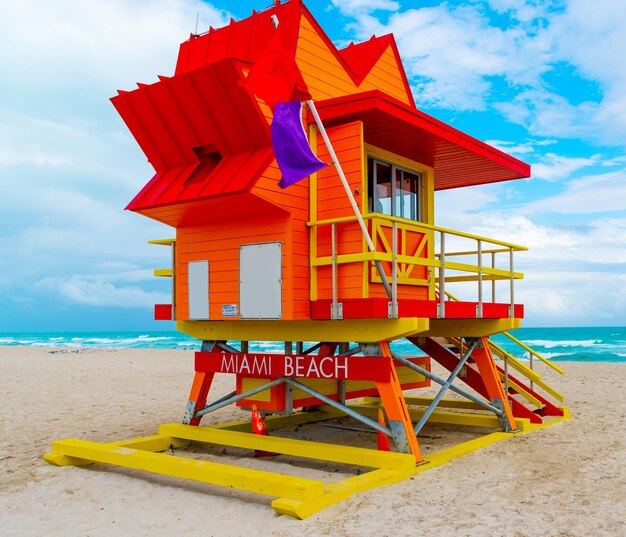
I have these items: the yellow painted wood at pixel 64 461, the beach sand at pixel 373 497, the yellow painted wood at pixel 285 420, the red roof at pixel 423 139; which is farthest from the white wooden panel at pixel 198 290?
the red roof at pixel 423 139

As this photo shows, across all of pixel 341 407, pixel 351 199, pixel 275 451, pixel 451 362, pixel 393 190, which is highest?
pixel 393 190

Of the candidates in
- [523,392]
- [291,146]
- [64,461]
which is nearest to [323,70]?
[291,146]

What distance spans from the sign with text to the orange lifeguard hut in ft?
0.07

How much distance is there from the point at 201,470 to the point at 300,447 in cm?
155

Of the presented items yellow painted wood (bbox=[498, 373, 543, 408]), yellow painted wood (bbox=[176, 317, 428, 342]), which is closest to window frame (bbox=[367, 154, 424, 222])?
yellow painted wood (bbox=[176, 317, 428, 342])

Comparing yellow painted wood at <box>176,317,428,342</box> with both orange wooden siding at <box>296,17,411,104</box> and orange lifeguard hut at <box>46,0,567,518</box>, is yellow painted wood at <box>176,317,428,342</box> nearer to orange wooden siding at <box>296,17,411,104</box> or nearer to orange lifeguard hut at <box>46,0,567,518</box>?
orange lifeguard hut at <box>46,0,567,518</box>

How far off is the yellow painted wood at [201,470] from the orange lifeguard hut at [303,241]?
0.11 ft

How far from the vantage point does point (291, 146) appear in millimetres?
→ 8672

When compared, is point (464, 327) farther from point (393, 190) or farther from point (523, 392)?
point (393, 190)

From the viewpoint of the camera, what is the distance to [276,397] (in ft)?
34.2

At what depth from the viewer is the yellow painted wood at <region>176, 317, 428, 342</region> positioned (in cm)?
909

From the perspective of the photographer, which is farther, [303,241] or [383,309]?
[303,241]

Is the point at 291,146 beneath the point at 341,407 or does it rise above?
above

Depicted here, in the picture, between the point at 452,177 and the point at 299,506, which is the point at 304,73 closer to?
the point at 452,177
